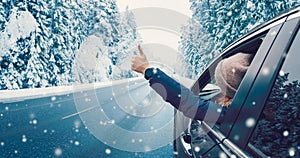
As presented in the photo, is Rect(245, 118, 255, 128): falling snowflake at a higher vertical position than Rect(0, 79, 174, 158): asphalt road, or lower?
higher

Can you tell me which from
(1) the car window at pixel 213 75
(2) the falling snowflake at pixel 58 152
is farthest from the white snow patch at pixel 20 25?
(1) the car window at pixel 213 75

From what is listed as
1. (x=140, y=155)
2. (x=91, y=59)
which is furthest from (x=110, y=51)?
(x=140, y=155)

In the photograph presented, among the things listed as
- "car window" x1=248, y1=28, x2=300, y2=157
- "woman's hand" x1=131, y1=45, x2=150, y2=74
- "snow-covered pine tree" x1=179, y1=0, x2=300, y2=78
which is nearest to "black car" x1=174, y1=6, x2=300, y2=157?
"car window" x1=248, y1=28, x2=300, y2=157

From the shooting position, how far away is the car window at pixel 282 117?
1.06 metres

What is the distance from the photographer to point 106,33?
43.2m

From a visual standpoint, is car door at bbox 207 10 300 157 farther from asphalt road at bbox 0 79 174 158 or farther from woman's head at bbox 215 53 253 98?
asphalt road at bbox 0 79 174 158

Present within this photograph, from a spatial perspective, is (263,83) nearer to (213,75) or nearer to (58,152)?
(213,75)

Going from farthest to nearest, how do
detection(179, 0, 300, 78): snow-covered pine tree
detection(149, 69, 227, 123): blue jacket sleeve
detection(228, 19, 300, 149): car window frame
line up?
detection(179, 0, 300, 78): snow-covered pine tree → detection(149, 69, 227, 123): blue jacket sleeve → detection(228, 19, 300, 149): car window frame

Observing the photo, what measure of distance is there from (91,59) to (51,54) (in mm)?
13692

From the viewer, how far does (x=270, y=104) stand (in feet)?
4.05

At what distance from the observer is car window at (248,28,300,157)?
3.48 feet

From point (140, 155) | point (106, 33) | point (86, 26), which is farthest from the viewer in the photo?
point (106, 33)

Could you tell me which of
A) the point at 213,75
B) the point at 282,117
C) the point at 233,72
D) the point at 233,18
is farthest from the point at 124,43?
the point at 282,117

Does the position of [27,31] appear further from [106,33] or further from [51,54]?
[106,33]
